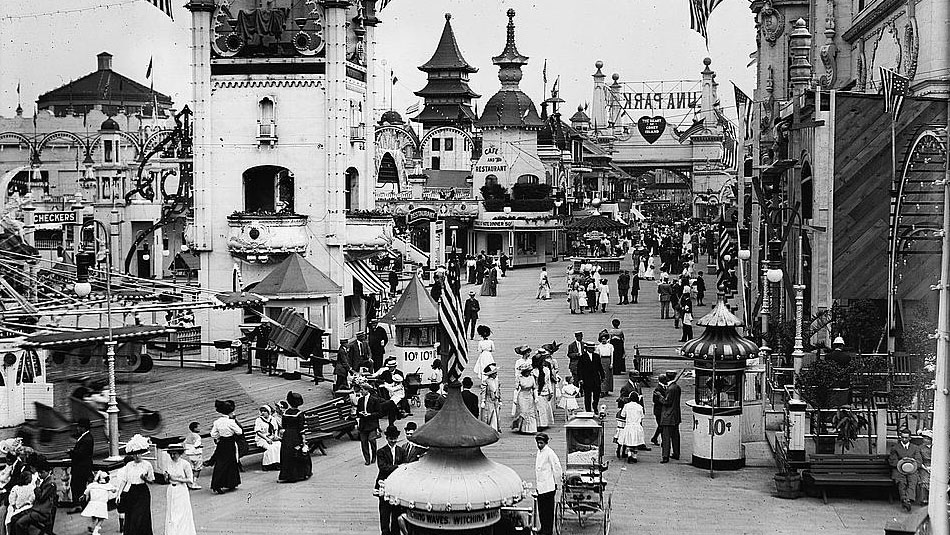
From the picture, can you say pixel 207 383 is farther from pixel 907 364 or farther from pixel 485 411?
pixel 907 364

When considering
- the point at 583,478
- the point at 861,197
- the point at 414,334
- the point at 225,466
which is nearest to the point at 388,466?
the point at 583,478

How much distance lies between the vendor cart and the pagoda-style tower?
9280 cm

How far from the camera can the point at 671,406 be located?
20312 mm

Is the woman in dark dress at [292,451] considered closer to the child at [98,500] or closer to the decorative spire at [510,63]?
the child at [98,500]

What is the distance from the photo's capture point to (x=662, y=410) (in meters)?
20.8

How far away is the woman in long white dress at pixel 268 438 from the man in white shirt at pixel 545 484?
5.89 metres

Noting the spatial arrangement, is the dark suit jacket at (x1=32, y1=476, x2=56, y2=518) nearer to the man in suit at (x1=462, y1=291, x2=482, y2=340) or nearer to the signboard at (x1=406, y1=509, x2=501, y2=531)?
the signboard at (x1=406, y1=509, x2=501, y2=531)

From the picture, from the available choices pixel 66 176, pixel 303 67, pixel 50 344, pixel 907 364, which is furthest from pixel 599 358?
pixel 66 176

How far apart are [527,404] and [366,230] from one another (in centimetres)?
Answer: 1498

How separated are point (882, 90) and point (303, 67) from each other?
55.7 feet

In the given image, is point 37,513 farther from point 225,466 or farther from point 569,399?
point 569,399

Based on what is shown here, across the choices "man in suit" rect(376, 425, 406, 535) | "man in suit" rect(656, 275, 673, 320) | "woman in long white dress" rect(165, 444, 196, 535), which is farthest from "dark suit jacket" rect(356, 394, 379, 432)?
"man in suit" rect(656, 275, 673, 320)

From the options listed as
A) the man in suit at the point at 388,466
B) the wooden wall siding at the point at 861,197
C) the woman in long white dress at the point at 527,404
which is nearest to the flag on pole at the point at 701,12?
the wooden wall siding at the point at 861,197

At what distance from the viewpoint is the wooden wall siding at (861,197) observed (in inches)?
971
